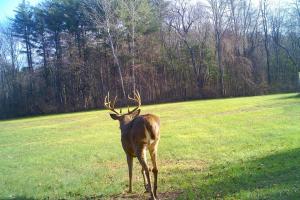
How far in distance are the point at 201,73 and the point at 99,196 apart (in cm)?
4437

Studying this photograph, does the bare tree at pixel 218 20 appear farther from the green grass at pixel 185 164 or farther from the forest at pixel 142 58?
the green grass at pixel 185 164

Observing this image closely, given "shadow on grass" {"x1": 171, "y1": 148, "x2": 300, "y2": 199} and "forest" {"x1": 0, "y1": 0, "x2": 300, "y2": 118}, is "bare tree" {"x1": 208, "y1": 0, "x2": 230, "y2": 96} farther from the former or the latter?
"shadow on grass" {"x1": 171, "y1": 148, "x2": 300, "y2": 199}

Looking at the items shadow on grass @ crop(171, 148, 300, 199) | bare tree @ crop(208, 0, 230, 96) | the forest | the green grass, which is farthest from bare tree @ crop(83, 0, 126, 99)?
shadow on grass @ crop(171, 148, 300, 199)

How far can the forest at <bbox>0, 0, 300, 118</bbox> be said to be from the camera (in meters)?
49.4

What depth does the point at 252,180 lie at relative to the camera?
24.8 feet

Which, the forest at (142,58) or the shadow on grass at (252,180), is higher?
the forest at (142,58)

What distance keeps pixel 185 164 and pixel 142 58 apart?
1638 inches

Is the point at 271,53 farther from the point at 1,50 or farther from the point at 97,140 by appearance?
the point at 97,140

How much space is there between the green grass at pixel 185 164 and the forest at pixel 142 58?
31398mm

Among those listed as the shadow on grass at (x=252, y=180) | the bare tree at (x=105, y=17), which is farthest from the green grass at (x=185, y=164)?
the bare tree at (x=105, y=17)

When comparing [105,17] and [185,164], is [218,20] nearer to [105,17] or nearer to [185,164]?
[105,17]

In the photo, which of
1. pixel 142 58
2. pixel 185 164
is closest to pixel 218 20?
pixel 142 58

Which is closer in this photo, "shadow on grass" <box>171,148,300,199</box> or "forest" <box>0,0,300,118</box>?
"shadow on grass" <box>171,148,300,199</box>

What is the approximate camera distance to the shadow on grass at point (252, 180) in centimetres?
662
